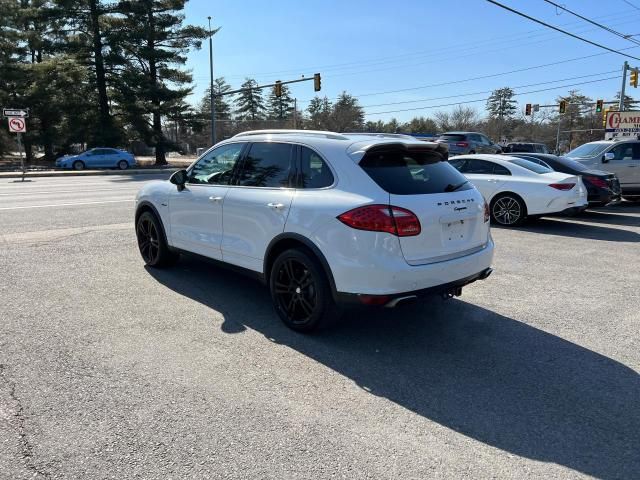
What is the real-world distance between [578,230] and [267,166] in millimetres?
7693

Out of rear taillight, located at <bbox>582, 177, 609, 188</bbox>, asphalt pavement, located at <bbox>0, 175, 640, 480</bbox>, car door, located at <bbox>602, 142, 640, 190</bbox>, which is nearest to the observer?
asphalt pavement, located at <bbox>0, 175, 640, 480</bbox>

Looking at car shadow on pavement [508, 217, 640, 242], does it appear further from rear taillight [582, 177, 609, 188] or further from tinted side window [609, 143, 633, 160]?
tinted side window [609, 143, 633, 160]

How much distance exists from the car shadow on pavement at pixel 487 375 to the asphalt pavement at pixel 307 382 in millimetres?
15

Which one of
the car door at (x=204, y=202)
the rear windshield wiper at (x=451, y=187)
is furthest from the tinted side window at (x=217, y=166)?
the rear windshield wiper at (x=451, y=187)

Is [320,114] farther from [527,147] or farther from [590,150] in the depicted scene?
[590,150]

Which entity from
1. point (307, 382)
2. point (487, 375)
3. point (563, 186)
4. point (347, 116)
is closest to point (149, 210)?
point (307, 382)

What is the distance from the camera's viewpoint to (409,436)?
9.70 ft

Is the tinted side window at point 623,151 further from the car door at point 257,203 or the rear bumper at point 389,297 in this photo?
the car door at point 257,203

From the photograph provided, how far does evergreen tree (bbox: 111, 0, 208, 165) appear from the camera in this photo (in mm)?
36906

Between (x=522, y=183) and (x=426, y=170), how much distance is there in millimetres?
6689

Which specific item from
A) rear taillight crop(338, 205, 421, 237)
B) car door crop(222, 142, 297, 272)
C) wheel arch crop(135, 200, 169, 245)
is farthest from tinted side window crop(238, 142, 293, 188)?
wheel arch crop(135, 200, 169, 245)

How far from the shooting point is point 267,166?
4.89 m

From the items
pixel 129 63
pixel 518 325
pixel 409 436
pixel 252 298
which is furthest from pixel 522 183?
pixel 129 63

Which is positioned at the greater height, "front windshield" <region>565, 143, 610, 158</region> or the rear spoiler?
"front windshield" <region>565, 143, 610, 158</region>
